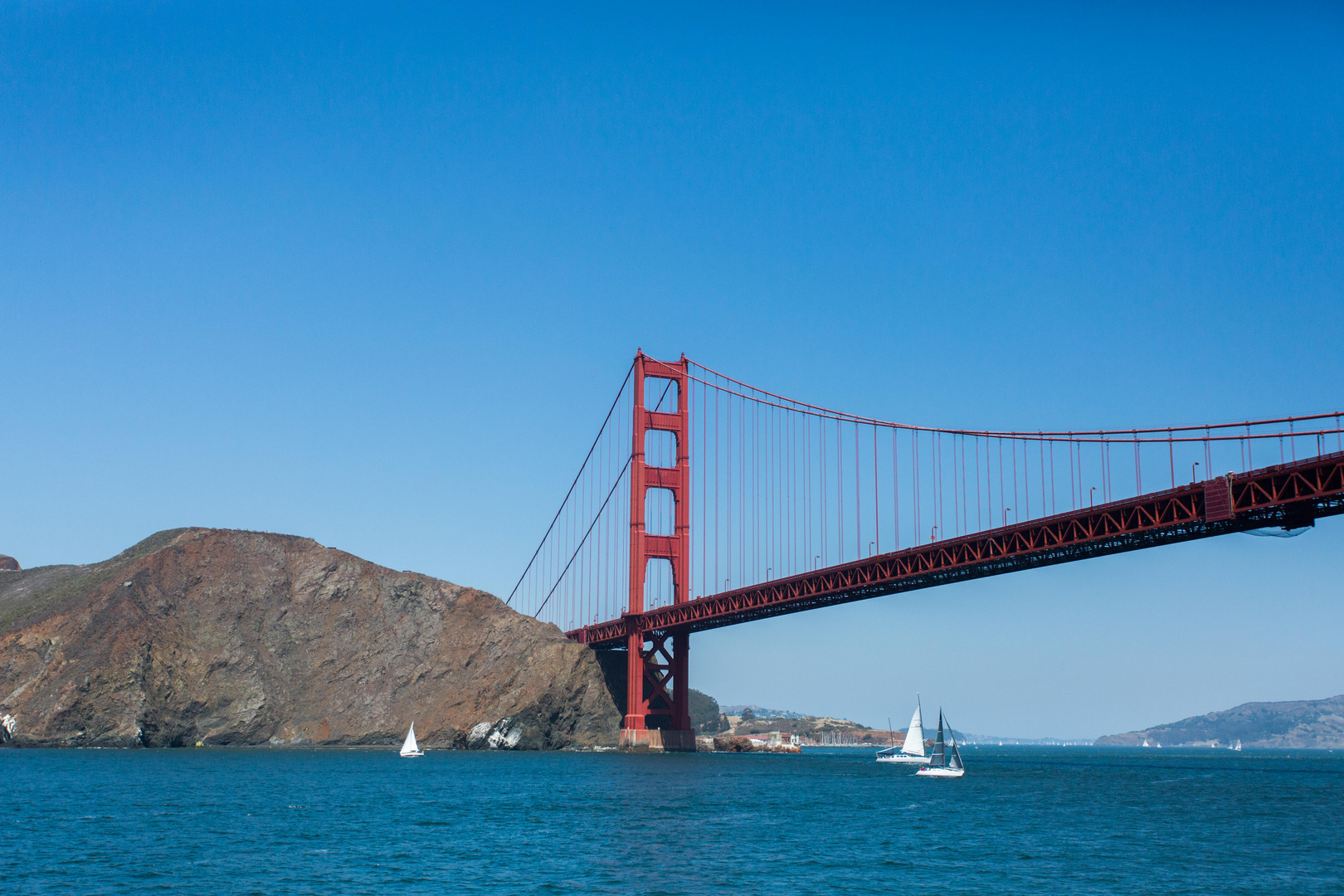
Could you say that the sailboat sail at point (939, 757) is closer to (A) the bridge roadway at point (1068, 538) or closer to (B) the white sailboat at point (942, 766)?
(B) the white sailboat at point (942, 766)

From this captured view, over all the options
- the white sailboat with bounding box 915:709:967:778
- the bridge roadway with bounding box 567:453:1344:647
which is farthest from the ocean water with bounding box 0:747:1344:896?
the bridge roadway with bounding box 567:453:1344:647

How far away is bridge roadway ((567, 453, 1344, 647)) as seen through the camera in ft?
161

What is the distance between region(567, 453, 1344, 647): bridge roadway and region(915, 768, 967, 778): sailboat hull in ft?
37.0

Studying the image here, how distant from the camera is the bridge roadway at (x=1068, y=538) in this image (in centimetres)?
4912

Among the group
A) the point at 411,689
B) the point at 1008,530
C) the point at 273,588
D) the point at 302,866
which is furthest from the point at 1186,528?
the point at 273,588

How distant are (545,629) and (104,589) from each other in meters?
37.2

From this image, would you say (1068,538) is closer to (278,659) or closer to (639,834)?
(639,834)

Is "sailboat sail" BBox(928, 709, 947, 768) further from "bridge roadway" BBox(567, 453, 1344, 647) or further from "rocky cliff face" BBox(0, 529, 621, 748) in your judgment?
"rocky cliff face" BBox(0, 529, 621, 748)

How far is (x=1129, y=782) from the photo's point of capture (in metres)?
68.1

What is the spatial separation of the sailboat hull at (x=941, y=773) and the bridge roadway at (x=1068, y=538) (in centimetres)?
1128

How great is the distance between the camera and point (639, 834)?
3762 centimetres

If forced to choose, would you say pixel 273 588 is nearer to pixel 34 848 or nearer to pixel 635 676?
pixel 635 676

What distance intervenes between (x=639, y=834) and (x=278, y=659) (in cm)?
7254

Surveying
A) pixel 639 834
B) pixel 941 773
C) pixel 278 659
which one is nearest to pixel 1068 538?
pixel 941 773
